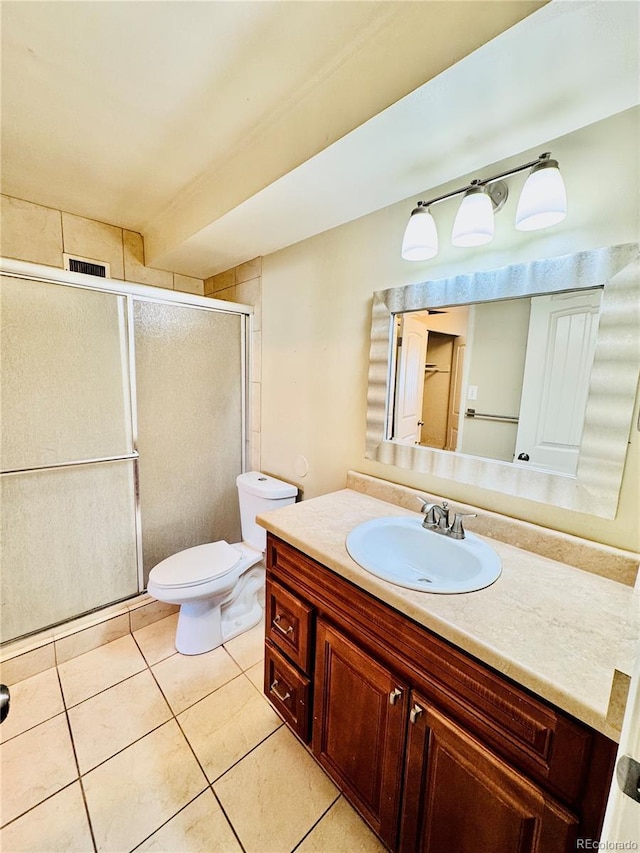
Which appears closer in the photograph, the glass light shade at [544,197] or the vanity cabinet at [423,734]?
the vanity cabinet at [423,734]

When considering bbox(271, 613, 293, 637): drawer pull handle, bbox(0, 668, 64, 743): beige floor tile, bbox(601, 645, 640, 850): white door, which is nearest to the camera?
bbox(601, 645, 640, 850): white door

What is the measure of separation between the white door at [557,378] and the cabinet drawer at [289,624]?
88cm

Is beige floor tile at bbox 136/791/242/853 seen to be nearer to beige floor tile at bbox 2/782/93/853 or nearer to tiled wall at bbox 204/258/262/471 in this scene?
beige floor tile at bbox 2/782/93/853

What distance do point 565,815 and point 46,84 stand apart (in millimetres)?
2226

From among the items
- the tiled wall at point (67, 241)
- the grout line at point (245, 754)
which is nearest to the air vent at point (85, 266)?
the tiled wall at point (67, 241)

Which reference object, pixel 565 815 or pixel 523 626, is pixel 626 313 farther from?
pixel 565 815

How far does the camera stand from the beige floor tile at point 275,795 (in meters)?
1.01

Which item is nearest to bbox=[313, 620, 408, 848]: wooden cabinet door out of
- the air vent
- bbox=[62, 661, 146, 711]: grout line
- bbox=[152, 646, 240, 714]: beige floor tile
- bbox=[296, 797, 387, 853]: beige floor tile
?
bbox=[296, 797, 387, 853]: beige floor tile

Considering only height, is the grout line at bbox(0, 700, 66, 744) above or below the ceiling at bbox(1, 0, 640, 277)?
below

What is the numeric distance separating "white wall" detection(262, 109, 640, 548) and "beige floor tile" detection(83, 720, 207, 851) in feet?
3.70

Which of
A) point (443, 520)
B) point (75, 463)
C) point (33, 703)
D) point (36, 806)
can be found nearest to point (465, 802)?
point (443, 520)

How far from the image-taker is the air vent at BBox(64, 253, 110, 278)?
1926mm

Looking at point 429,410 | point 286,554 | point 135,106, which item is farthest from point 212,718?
point 135,106

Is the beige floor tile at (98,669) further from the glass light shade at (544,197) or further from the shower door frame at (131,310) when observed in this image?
the glass light shade at (544,197)
